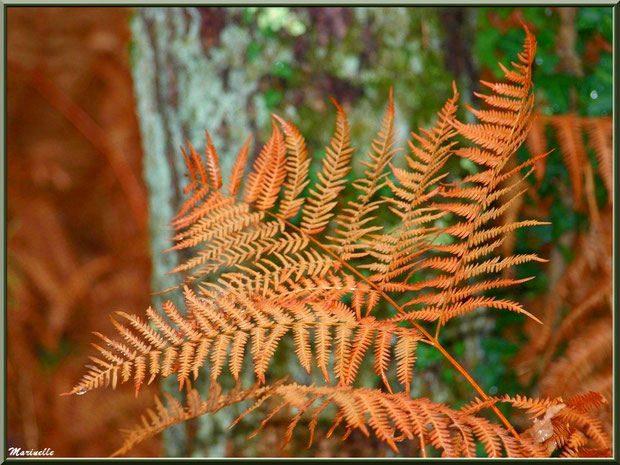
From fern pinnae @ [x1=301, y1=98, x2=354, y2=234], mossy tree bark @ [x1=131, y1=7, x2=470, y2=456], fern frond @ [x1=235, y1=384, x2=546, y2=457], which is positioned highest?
mossy tree bark @ [x1=131, y1=7, x2=470, y2=456]

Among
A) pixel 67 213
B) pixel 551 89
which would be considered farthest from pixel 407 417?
pixel 67 213

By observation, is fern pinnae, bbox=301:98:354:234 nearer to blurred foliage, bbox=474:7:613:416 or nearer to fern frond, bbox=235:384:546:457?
fern frond, bbox=235:384:546:457

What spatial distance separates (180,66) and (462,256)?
0.97 m

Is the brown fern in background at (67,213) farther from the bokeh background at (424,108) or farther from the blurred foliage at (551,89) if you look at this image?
the blurred foliage at (551,89)

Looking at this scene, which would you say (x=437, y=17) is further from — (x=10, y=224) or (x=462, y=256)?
(x=10, y=224)

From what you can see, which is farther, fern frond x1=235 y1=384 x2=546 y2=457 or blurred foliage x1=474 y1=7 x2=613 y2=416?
blurred foliage x1=474 y1=7 x2=613 y2=416

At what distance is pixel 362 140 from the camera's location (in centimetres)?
140

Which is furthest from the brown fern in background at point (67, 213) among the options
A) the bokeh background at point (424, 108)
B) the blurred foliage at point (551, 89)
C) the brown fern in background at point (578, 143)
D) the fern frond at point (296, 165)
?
the fern frond at point (296, 165)

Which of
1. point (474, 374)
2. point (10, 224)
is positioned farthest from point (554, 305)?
point (10, 224)

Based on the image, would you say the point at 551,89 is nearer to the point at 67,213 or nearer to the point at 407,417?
the point at 407,417

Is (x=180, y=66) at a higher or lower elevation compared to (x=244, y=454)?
higher

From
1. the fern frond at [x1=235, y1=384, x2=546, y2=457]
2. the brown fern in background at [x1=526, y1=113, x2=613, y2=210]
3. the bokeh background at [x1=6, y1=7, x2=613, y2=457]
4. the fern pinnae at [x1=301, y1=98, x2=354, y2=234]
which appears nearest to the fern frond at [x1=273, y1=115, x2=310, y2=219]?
the fern pinnae at [x1=301, y1=98, x2=354, y2=234]

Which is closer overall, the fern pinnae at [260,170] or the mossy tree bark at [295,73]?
the fern pinnae at [260,170]

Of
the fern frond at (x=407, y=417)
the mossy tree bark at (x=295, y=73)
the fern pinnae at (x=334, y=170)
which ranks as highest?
the mossy tree bark at (x=295, y=73)
